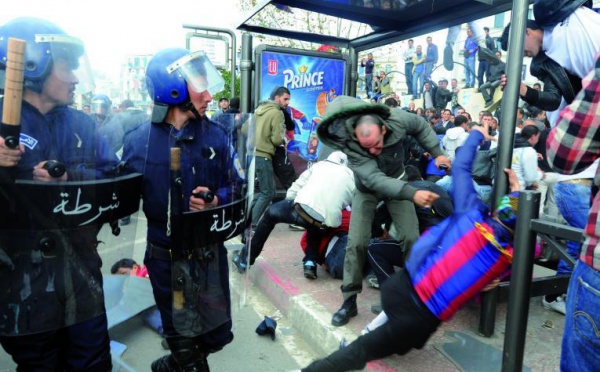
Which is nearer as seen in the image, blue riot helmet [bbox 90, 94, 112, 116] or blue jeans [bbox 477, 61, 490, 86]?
blue riot helmet [bbox 90, 94, 112, 116]

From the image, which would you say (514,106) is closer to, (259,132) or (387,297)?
(387,297)

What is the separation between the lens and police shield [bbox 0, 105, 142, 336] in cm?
171

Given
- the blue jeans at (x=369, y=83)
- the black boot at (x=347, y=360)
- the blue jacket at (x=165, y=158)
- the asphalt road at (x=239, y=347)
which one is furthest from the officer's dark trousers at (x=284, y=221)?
the blue jeans at (x=369, y=83)

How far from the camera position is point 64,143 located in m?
1.88

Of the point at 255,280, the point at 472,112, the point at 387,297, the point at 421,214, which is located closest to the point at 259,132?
the point at 255,280

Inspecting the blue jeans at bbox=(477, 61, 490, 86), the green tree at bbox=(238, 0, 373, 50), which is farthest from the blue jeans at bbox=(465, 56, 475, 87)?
the green tree at bbox=(238, 0, 373, 50)

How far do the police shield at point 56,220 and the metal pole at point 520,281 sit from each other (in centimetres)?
167

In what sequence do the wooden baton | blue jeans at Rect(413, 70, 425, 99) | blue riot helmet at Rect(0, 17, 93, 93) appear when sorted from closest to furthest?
the wooden baton, blue riot helmet at Rect(0, 17, 93, 93), blue jeans at Rect(413, 70, 425, 99)

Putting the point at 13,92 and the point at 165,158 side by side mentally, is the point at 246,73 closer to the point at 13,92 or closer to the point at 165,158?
the point at 165,158

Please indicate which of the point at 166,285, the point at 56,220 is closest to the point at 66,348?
the point at 166,285

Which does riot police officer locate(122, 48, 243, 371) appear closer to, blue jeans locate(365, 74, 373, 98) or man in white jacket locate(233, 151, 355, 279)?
man in white jacket locate(233, 151, 355, 279)

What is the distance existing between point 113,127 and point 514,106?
224 centimetres

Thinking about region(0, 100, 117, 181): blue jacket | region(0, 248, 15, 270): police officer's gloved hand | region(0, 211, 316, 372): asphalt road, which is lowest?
region(0, 211, 316, 372): asphalt road

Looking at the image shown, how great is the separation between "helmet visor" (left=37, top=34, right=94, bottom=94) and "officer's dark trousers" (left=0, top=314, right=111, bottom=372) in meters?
1.02
